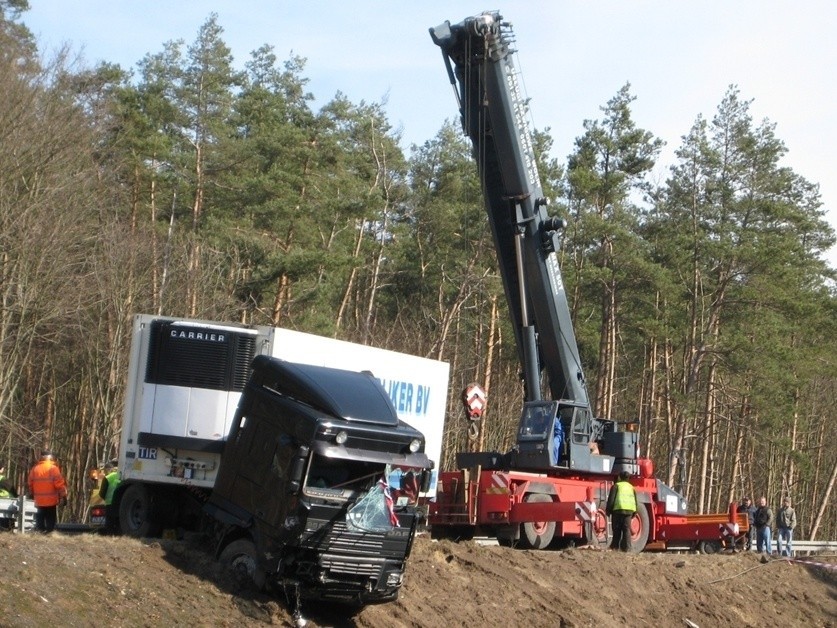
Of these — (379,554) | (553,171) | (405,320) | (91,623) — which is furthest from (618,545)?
(405,320)

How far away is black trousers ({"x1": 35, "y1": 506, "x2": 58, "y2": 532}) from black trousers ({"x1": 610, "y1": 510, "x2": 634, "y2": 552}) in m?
9.67

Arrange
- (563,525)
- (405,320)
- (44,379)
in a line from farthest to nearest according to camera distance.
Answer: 1. (405,320)
2. (44,379)
3. (563,525)

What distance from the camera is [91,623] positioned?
37.6ft

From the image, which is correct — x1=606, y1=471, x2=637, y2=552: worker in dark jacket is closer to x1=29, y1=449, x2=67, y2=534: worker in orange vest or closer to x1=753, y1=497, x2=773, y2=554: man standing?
x1=753, y1=497, x2=773, y2=554: man standing

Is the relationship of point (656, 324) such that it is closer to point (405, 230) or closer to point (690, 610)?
point (405, 230)

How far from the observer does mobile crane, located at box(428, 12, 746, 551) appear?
1984cm

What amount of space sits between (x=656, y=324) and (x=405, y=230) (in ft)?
36.5

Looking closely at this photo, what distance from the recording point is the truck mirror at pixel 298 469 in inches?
492

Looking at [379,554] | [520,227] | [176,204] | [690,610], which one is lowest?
[690,610]

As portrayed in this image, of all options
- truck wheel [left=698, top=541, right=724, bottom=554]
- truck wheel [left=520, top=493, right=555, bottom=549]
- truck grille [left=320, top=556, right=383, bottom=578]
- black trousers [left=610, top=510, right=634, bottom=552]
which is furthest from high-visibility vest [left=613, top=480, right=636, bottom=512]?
truck grille [left=320, top=556, right=383, bottom=578]

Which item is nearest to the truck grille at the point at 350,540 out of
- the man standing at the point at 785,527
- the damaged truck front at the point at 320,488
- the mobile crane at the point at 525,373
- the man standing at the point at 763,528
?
the damaged truck front at the point at 320,488

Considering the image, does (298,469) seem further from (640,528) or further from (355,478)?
(640,528)

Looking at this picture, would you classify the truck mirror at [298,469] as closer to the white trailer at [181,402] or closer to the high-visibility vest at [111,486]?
the white trailer at [181,402]

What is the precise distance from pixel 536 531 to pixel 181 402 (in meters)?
7.84
